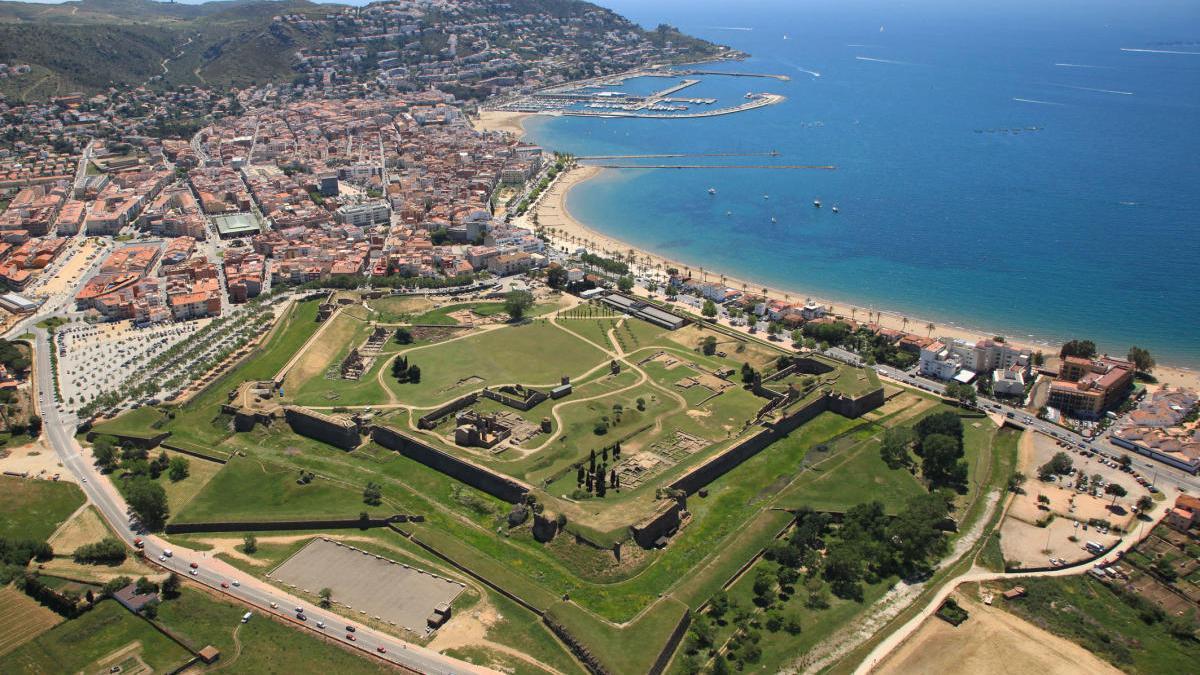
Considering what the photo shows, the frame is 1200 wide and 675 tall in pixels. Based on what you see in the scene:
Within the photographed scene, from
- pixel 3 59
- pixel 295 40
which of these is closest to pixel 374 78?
pixel 295 40

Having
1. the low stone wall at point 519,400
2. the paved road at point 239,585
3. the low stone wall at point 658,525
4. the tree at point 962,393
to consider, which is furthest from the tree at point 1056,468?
the paved road at point 239,585

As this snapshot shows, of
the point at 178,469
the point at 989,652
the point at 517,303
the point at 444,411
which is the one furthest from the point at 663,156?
the point at 989,652

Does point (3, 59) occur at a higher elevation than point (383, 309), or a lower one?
higher

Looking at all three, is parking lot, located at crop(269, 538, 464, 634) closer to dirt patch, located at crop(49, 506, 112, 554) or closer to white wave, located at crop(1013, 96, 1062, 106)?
dirt patch, located at crop(49, 506, 112, 554)

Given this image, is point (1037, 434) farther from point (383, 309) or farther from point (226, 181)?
point (226, 181)

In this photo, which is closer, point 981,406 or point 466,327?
point 981,406
